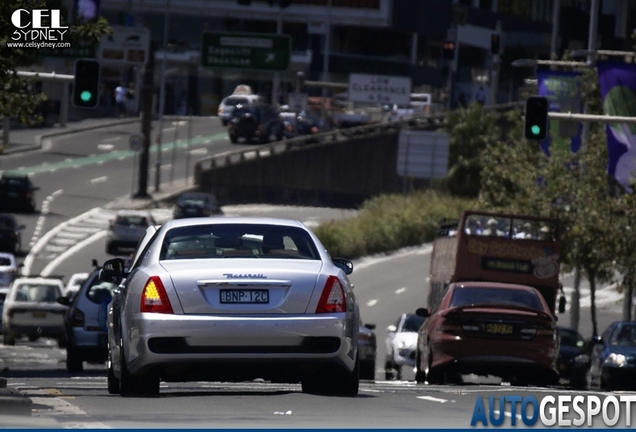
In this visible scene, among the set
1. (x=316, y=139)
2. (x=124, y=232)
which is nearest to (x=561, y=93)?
(x=124, y=232)

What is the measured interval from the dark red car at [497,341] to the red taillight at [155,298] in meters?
8.74

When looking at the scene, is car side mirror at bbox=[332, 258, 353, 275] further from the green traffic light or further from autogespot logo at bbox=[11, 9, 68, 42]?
the green traffic light

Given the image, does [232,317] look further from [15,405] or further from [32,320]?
[32,320]

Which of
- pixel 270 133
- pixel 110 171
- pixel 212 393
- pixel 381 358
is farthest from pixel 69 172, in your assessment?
pixel 212 393

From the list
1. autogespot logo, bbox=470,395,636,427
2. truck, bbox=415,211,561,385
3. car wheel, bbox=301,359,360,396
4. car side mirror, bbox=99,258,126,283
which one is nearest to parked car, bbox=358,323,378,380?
truck, bbox=415,211,561,385

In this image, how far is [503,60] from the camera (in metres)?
117

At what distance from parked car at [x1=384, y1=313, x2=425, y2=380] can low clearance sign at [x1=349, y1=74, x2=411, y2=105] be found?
43.5 metres

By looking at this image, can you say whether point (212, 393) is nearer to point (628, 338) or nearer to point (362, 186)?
point (628, 338)

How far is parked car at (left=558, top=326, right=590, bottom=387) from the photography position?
1214 inches

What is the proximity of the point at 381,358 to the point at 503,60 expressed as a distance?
7807cm

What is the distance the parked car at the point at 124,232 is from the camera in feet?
186

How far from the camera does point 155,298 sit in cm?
1280

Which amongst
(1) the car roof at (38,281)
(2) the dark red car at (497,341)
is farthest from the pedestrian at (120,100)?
(2) the dark red car at (497,341)

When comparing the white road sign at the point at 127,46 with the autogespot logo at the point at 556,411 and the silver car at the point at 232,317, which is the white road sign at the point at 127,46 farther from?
the silver car at the point at 232,317
